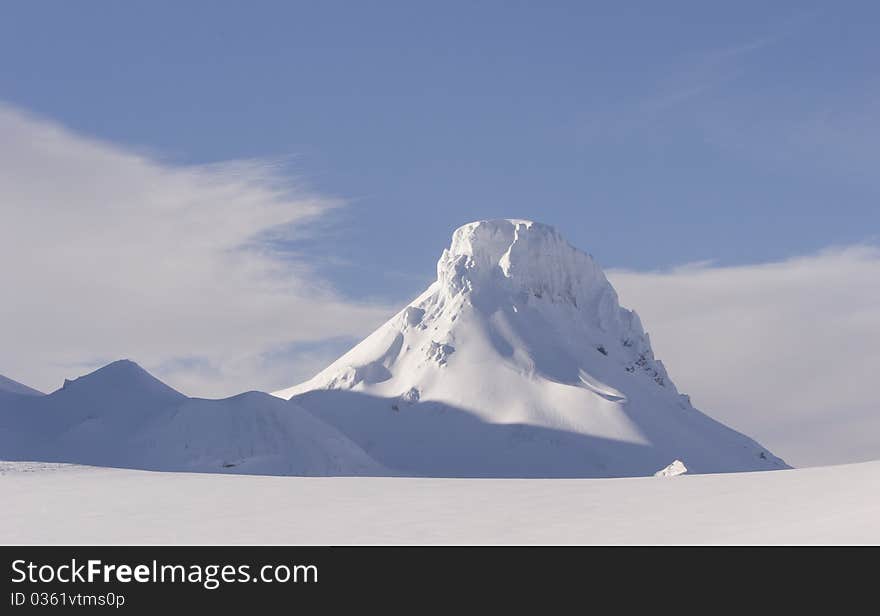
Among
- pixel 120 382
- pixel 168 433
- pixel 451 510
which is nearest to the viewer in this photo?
pixel 451 510

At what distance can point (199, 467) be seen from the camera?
11506 centimetres

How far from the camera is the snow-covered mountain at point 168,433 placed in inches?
4665

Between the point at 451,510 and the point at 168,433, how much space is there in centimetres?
10444

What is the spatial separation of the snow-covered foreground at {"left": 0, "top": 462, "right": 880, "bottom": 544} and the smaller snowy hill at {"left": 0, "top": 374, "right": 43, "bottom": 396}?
116 m

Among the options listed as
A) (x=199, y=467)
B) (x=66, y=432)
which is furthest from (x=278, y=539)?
(x=66, y=432)

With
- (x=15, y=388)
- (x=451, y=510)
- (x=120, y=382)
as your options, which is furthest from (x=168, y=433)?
(x=451, y=510)

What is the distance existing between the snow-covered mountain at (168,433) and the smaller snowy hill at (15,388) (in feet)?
7.22

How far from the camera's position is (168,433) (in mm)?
124188

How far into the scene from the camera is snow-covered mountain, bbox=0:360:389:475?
118 meters
